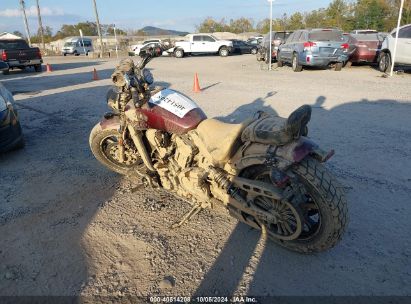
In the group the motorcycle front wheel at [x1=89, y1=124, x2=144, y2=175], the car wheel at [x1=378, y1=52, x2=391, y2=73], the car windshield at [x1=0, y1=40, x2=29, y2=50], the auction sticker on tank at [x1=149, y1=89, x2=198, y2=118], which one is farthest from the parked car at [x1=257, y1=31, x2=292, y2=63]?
the auction sticker on tank at [x1=149, y1=89, x2=198, y2=118]

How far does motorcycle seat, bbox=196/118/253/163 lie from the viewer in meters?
2.85

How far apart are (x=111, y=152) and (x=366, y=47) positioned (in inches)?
537

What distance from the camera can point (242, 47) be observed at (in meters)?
27.8

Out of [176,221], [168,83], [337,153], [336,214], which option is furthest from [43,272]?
[168,83]

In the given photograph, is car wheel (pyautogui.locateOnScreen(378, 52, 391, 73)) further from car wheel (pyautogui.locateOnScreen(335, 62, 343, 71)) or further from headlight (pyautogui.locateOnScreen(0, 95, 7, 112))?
Answer: headlight (pyautogui.locateOnScreen(0, 95, 7, 112))

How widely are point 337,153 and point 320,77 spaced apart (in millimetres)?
8136

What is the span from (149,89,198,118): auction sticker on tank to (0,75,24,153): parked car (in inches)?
112

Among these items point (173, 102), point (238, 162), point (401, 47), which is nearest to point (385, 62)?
point (401, 47)

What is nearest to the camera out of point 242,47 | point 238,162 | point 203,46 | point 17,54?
point 238,162

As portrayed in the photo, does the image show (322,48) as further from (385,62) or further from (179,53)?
(179,53)

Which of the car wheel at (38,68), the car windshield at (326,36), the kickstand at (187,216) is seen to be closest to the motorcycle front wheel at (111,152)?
the kickstand at (187,216)

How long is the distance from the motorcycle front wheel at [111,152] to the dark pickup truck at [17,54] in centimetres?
1521

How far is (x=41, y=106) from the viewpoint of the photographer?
859 cm

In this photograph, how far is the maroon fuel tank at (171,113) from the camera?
3.21 meters
